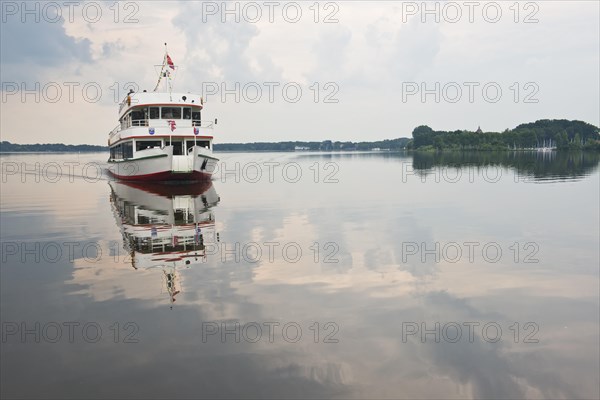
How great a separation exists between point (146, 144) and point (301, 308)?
34.1m


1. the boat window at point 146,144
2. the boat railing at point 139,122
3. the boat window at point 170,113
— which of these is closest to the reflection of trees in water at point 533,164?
the boat window at point 170,113

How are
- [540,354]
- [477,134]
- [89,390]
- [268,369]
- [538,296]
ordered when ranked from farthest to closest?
[477,134] → [538,296] → [540,354] → [268,369] → [89,390]

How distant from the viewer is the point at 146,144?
42.2 meters

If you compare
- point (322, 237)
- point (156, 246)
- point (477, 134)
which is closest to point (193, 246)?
point (156, 246)

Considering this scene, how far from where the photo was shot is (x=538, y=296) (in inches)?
468

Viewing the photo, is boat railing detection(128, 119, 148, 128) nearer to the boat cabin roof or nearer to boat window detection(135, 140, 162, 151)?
the boat cabin roof

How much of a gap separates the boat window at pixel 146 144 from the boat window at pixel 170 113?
2.09m

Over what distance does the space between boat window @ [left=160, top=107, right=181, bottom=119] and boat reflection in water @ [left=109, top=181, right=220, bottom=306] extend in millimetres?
7808

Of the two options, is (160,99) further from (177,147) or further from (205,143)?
(205,143)

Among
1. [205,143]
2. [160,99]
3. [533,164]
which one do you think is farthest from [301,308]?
[533,164]

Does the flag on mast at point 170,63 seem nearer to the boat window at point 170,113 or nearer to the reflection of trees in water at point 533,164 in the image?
the boat window at point 170,113

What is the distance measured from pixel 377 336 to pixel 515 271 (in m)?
6.35

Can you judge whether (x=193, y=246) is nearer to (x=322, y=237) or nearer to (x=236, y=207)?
(x=322, y=237)

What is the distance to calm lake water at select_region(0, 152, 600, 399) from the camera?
780 cm
